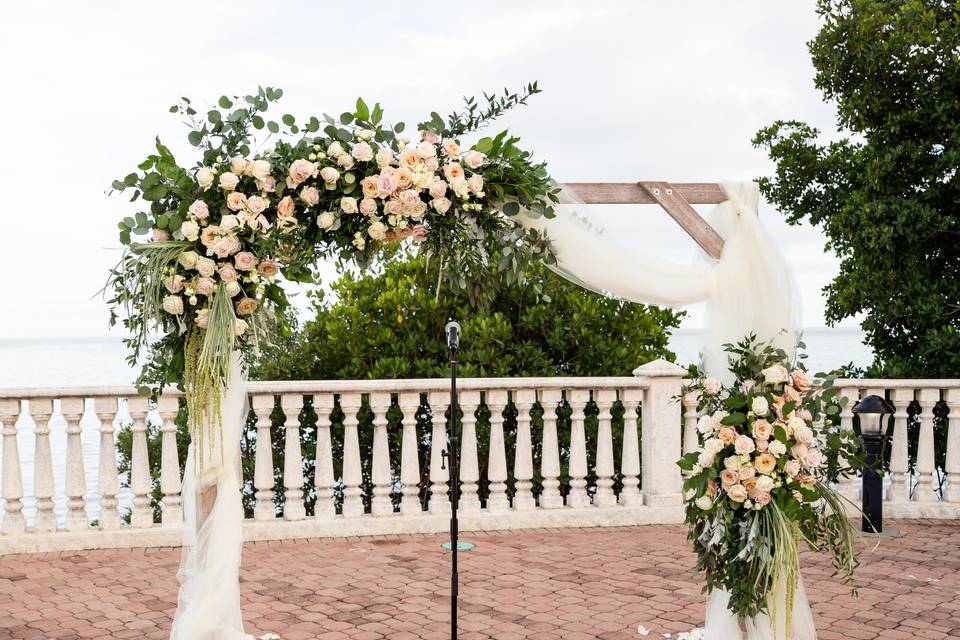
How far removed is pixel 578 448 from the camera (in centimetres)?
677

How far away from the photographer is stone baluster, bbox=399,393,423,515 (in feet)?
21.2

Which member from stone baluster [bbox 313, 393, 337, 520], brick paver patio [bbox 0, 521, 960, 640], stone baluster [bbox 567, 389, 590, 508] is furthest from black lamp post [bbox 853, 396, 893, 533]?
stone baluster [bbox 313, 393, 337, 520]

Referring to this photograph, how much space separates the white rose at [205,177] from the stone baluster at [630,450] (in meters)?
3.78

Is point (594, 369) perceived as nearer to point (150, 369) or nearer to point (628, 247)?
point (628, 247)

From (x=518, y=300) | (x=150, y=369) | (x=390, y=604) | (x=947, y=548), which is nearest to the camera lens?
(x=150, y=369)

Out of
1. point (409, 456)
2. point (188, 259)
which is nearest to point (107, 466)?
point (409, 456)

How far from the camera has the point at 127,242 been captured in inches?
159

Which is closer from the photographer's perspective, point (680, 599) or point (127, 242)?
point (127, 242)

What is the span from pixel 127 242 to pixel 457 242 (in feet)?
4.99

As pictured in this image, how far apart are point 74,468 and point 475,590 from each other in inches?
115

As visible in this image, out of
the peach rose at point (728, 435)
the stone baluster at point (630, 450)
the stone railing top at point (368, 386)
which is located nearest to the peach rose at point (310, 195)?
the peach rose at point (728, 435)

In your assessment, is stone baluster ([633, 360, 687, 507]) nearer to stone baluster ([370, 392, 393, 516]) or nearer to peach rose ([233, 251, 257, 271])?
stone baluster ([370, 392, 393, 516])

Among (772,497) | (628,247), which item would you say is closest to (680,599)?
(772,497)

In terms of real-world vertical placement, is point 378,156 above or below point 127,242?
above
